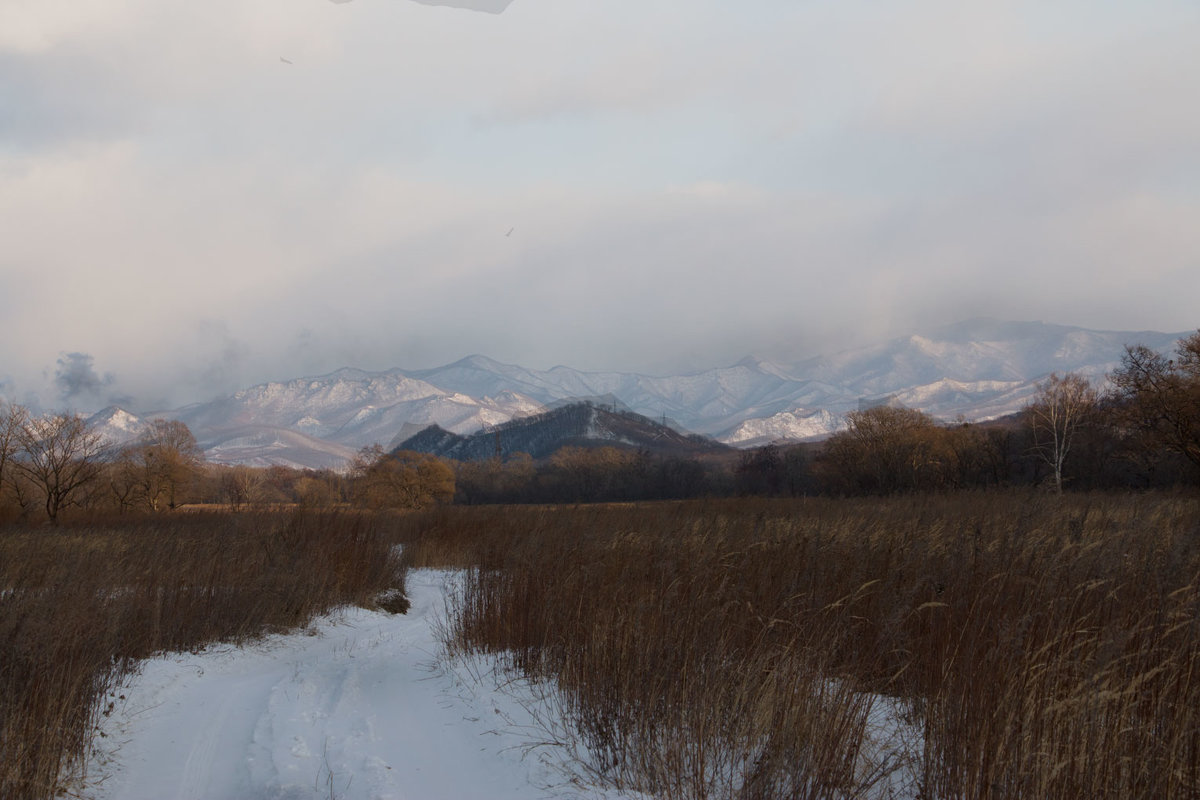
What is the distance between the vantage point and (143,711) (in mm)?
6328

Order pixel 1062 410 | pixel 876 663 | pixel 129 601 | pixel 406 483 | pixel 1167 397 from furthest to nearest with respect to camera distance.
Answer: pixel 406 483, pixel 1062 410, pixel 1167 397, pixel 129 601, pixel 876 663

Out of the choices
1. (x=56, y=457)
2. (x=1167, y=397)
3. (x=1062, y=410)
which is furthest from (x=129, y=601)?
(x=1062, y=410)

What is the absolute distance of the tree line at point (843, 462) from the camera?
1072 inches

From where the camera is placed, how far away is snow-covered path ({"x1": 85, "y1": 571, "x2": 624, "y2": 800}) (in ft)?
15.3

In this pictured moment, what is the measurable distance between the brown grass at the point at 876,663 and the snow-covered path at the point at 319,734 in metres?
0.60

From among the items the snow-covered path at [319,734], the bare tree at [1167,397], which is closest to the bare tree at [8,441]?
the snow-covered path at [319,734]

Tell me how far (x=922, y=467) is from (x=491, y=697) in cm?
4287

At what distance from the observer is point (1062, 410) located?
43.6m

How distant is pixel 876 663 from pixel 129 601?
7980 millimetres

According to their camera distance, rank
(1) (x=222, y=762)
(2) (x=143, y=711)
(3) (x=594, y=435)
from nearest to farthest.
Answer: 1. (1) (x=222, y=762)
2. (2) (x=143, y=711)
3. (3) (x=594, y=435)

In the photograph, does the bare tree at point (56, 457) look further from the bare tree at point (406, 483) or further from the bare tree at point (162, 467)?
the bare tree at point (406, 483)

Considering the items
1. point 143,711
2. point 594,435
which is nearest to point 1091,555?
point 143,711

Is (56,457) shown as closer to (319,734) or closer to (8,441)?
(8,441)

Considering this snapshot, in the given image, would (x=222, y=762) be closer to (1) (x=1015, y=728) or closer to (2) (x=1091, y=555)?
(1) (x=1015, y=728)
